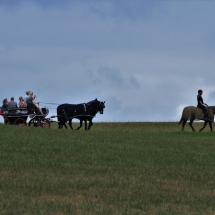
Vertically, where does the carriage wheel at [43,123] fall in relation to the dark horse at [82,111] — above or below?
below

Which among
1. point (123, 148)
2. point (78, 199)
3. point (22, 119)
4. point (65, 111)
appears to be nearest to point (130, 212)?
point (78, 199)

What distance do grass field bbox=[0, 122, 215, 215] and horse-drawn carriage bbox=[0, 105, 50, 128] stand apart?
5849 millimetres

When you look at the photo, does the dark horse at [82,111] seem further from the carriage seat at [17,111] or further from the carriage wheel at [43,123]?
the carriage seat at [17,111]

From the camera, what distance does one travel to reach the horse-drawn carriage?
32.3 metres

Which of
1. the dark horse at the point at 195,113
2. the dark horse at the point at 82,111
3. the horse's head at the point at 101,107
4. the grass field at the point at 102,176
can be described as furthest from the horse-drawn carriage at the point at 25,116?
the dark horse at the point at 195,113

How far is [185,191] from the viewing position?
13750 mm

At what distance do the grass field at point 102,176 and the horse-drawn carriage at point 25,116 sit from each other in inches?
230

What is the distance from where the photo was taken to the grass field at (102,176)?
1163 centimetres

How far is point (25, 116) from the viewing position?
32844 mm

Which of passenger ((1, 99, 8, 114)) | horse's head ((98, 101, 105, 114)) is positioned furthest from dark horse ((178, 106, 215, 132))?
passenger ((1, 99, 8, 114))

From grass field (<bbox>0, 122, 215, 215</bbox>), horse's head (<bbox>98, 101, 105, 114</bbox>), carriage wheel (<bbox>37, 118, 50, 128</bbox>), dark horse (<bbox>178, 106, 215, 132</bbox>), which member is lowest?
grass field (<bbox>0, 122, 215, 215</bbox>)

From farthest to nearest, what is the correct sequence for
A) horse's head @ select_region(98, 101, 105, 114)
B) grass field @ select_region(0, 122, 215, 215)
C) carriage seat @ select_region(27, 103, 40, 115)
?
horse's head @ select_region(98, 101, 105, 114) < carriage seat @ select_region(27, 103, 40, 115) < grass field @ select_region(0, 122, 215, 215)

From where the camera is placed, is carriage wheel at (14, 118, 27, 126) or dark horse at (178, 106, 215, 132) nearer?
carriage wheel at (14, 118, 27, 126)

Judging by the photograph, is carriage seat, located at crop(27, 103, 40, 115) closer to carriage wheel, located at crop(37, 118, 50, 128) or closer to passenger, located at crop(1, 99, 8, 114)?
carriage wheel, located at crop(37, 118, 50, 128)
